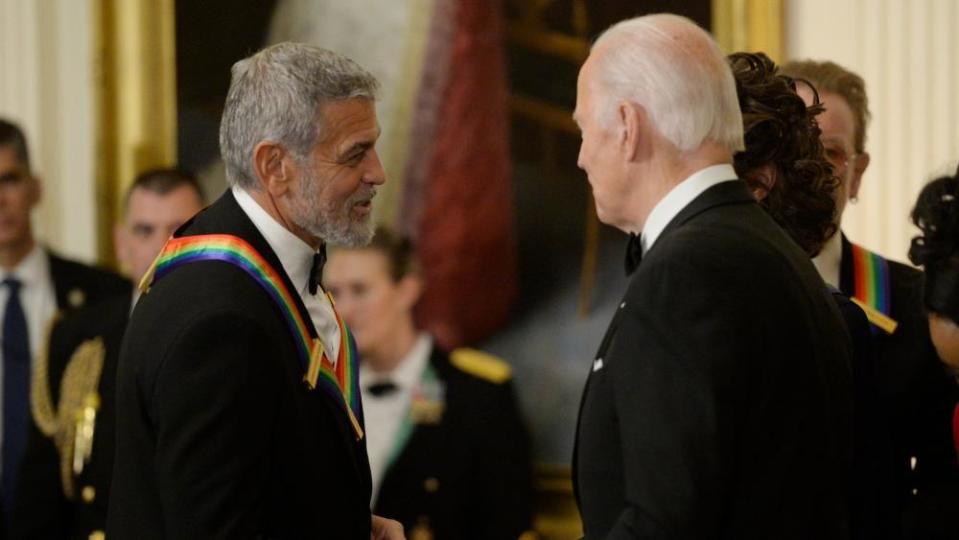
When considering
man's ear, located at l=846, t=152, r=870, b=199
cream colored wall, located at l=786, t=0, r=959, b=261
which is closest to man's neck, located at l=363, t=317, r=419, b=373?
cream colored wall, located at l=786, t=0, r=959, b=261

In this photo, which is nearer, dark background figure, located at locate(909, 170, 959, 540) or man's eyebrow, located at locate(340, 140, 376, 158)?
man's eyebrow, located at locate(340, 140, 376, 158)

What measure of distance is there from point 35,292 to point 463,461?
147 centimetres

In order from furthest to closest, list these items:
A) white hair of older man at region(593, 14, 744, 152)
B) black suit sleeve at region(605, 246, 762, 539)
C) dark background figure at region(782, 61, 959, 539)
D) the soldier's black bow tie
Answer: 1. the soldier's black bow tie
2. dark background figure at region(782, 61, 959, 539)
3. white hair of older man at region(593, 14, 744, 152)
4. black suit sleeve at region(605, 246, 762, 539)

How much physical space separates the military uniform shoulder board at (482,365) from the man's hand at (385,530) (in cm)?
205

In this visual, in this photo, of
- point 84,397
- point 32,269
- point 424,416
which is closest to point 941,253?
point 424,416

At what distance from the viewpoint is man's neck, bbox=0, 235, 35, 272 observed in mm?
4703

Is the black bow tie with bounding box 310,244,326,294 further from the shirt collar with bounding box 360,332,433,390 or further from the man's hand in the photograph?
the shirt collar with bounding box 360,332,433,390

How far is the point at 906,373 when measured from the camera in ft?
10.5

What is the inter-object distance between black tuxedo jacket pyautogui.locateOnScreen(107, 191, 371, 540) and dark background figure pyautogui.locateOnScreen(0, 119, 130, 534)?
225 centimetres

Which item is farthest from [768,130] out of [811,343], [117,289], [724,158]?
[117,289]

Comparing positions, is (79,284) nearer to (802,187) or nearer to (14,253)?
(14,253)

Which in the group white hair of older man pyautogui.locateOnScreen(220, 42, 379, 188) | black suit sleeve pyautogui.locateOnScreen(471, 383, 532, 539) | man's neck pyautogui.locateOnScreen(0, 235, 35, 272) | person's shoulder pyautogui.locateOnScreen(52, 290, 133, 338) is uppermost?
white hair of older man pyautogui.locateOnScreen(220, 42, 379, 188)

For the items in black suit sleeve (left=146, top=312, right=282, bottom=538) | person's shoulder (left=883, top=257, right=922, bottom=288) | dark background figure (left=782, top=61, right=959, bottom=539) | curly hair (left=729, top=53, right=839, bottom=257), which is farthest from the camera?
person's shoulder (left=883, top=257, right=922, bottom=288)

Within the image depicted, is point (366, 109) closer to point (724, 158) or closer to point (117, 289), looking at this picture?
point (724, 158)
